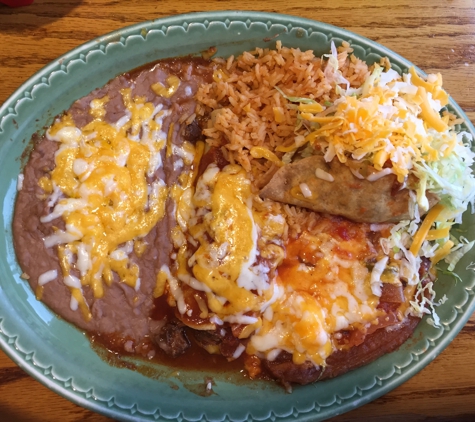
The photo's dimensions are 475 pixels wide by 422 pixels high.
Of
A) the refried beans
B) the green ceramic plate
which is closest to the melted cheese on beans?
the refried beans

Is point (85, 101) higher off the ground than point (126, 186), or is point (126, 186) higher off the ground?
point (85, 101)

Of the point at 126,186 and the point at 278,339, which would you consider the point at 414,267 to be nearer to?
the point at 278,339

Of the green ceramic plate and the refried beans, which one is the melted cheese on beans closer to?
the refried beans

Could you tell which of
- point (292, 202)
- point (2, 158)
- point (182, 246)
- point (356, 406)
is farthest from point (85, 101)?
point (356, 406)

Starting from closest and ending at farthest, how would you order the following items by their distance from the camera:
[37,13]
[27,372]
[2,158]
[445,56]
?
[27,372]
[2,158]
[37,13]
[445,56]

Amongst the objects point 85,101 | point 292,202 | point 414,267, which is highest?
point 85,101

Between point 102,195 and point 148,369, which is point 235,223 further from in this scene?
point 148,369

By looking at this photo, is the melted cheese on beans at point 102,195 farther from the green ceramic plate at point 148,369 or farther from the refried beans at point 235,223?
the green ceramic plate at point 148,369

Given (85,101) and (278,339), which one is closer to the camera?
(278,339)
